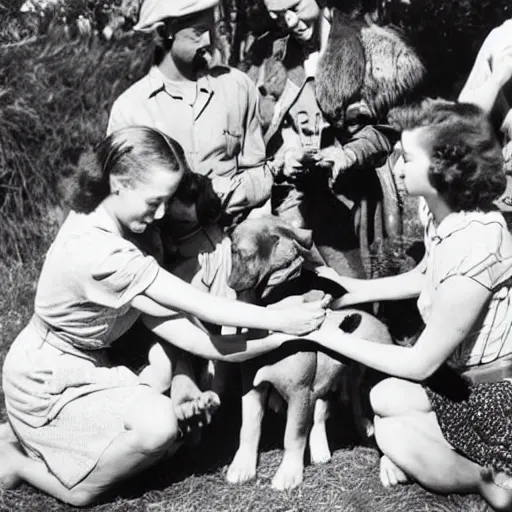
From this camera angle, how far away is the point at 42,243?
27.0 feet

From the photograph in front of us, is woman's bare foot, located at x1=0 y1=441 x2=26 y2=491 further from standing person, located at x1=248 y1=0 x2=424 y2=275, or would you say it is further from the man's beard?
the man's beard

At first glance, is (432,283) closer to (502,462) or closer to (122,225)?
(502,462)

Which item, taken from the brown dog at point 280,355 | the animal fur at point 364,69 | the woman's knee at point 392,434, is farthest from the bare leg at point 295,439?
the animal fur at point 364,69

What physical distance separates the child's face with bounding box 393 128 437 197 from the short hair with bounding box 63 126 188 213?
987mm

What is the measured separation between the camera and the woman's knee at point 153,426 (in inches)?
170

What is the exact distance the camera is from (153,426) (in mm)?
4312

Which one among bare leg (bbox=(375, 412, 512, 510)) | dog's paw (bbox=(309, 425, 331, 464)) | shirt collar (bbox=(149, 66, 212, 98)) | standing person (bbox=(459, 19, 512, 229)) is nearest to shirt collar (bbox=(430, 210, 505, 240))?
bare leg (bbox=(375, 412, 512, 510))

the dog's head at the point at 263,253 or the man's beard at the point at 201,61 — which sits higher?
the man's beard at the point at 201,61

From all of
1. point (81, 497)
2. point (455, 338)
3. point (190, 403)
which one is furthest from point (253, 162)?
point (81, 497)

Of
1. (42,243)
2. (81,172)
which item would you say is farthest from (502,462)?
(42,243)

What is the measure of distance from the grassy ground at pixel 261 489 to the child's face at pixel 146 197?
1.30 metres

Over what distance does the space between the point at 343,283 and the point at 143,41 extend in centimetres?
522

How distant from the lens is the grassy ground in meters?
4.53

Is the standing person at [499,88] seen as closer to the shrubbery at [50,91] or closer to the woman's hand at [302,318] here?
the woman's hand at [302,318]
